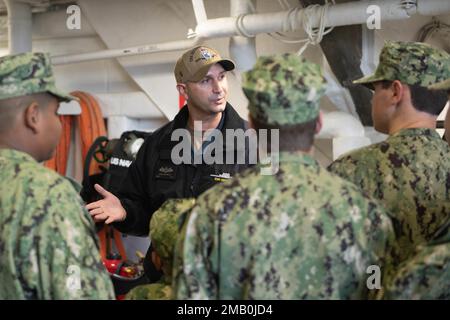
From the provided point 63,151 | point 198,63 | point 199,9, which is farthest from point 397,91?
point 63,151

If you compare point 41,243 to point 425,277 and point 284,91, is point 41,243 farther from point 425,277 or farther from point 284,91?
point 425,277

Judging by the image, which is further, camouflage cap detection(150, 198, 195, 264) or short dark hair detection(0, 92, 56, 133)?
camouflage cap detection(150, 198, 195, 264)

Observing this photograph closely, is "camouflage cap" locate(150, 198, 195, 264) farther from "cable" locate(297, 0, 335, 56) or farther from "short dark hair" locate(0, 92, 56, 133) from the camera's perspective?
"cable" locate(297, 0, 335, 56)

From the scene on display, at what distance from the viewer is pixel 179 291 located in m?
1.35

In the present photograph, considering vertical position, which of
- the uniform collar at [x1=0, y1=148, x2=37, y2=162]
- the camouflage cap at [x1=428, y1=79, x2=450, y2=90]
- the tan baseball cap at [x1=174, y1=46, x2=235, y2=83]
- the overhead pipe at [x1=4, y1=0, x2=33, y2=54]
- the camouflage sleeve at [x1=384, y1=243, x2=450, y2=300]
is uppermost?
the overhead pipe at [x1=4, y1=0, x2=33, y2=54]

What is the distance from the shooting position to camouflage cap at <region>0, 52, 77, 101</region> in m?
1.46

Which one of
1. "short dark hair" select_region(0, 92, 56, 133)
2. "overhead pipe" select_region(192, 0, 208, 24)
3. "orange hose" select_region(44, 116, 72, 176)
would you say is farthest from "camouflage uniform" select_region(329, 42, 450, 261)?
"orange hose" select_region(44, 116, 72, 176)

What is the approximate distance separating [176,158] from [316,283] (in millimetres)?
1135

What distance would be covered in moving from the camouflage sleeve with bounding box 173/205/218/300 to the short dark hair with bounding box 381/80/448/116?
0.78 metres

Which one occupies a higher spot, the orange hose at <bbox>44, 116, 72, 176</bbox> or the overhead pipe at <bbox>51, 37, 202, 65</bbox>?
the overhead pipe at <bbox>51, 37, 202, 65</bbox>

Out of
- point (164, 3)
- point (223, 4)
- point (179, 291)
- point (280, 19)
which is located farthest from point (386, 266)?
point (164, 3)

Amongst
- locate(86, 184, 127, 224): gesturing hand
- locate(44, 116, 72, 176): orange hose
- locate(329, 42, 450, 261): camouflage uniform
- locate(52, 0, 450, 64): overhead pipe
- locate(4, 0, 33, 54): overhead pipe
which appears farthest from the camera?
locate(44, 116, 72, 176): orange hose

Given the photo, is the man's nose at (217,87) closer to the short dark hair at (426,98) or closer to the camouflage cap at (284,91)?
the short dark hair at (426,98)

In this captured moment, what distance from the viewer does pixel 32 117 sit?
1.47m
